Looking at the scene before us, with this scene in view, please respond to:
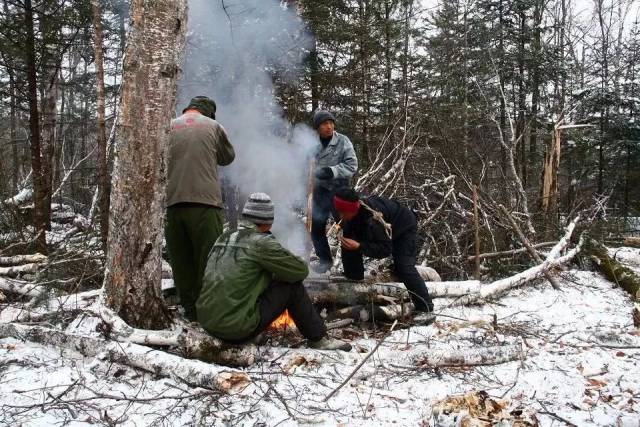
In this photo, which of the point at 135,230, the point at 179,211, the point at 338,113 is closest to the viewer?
the point at 135,230

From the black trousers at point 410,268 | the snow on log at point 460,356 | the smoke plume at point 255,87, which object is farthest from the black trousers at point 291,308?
the smoke plume at point 255,87

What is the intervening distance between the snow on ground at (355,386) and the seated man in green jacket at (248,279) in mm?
380

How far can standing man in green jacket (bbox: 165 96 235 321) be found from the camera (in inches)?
162

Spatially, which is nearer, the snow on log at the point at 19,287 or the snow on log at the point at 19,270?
the snow on log at the point at 19,287

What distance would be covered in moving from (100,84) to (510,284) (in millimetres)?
7085

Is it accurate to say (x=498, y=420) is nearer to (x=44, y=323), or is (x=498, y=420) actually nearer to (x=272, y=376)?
(x=272, y=376)

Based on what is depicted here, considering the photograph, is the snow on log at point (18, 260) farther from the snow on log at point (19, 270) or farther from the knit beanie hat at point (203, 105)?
the knit beanie hat at point (203, 105)

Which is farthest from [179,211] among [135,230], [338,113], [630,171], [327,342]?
[630,171]

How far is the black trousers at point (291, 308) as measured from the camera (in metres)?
3.67

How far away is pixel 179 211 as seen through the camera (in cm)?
416

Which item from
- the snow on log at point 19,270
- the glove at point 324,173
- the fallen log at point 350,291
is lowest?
the snow on log at point 19,270

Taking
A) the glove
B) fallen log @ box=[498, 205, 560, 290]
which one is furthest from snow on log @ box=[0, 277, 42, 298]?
fallen log @ box=[498, 205, 560, 290]

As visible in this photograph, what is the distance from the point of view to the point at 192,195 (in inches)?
161

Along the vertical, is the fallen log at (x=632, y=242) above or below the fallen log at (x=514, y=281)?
above
